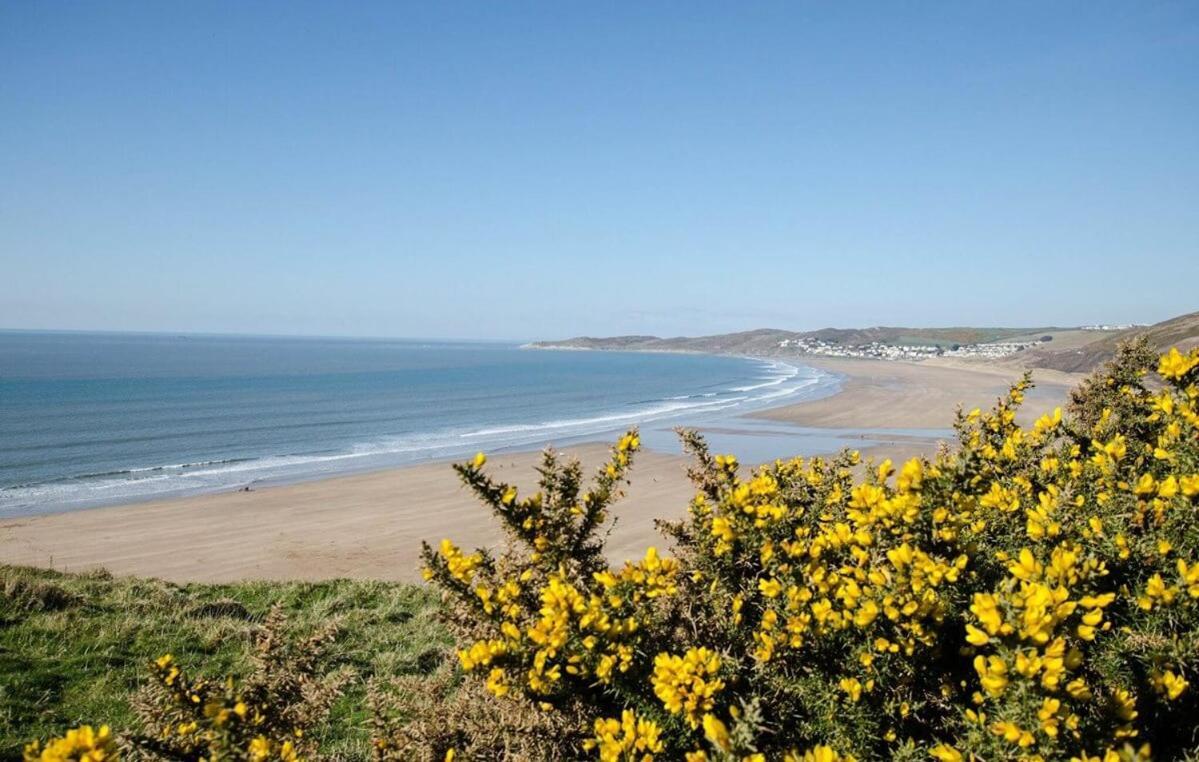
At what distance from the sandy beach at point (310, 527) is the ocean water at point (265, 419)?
97.6 inches

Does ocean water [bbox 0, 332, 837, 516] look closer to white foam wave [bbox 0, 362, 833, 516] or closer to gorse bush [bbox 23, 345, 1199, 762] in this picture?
white foam wave [bbox 0, 362, 833, 516]

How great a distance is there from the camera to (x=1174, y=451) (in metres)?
3.05

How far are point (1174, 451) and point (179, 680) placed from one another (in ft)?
13.7

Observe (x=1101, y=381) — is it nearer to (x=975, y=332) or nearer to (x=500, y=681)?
(x=500, y=681)

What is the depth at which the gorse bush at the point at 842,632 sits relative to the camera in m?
1.84

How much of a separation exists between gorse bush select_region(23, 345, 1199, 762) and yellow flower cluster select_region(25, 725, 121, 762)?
0.01 metres

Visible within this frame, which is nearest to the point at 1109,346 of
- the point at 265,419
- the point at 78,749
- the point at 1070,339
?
the point at 1070,339

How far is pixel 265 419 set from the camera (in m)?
38.9

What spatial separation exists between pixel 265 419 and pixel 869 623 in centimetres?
4187

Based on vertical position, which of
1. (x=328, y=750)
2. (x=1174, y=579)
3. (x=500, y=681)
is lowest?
(x=328, y=750)

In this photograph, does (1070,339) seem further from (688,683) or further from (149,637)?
(688,683)

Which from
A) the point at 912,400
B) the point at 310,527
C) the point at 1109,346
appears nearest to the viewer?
the point at 310,527

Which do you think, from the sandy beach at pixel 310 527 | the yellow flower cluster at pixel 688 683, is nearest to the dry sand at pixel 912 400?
the sandy beach at pixel 310 527

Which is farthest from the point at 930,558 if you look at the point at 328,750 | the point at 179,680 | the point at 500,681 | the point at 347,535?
the point at 347,535
